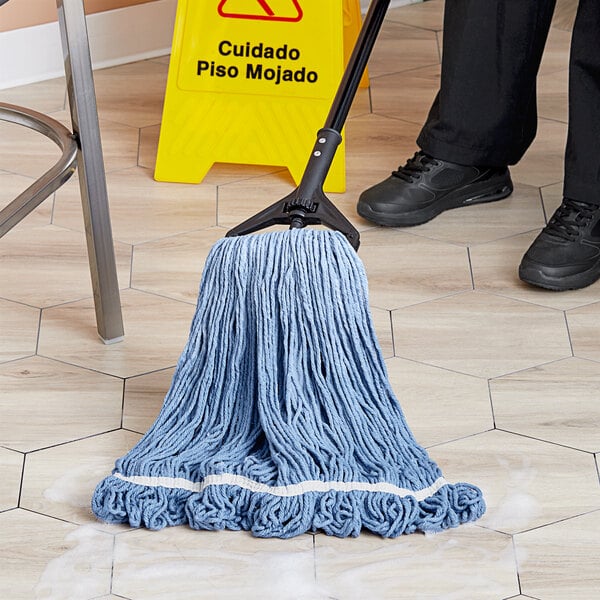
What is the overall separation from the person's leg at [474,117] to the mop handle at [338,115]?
29cm

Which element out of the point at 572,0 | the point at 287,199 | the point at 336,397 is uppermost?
the point at 287,199

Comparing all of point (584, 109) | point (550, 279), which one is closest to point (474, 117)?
point (584, 109)

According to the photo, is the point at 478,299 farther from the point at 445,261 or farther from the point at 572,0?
the point at 572,0

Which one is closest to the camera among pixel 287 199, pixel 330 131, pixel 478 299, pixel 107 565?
pixel 107 565

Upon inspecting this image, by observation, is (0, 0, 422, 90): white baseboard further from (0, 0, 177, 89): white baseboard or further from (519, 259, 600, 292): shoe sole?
(519, 259, 600, 292): shoe sole

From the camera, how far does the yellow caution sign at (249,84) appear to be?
75.8 inches

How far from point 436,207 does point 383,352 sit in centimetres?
43

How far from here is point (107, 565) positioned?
1155mm

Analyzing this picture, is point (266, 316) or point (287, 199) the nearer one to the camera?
point (266, 316)

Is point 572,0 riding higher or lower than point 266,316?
lower

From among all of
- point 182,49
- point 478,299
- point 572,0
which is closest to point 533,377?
point 478,299

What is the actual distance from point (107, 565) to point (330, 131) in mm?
608

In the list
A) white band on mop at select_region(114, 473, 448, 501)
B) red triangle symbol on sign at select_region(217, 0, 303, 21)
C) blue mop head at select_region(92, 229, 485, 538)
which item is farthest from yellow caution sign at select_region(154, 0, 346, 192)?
white band on mop at select_region(114, 473, 448, 501)

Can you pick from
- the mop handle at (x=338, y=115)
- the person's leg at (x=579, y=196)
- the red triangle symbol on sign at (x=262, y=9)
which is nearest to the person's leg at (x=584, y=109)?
the person's leg at (x=579, y=196)
